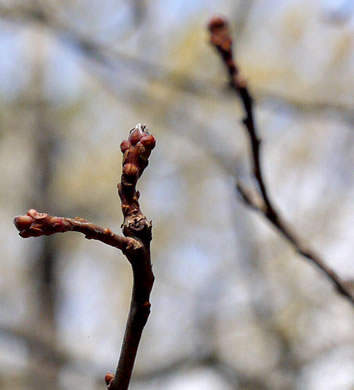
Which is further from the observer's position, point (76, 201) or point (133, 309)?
point (76, 201)

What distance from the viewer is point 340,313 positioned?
4.12 meters

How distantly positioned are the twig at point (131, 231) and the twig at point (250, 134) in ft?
1.88

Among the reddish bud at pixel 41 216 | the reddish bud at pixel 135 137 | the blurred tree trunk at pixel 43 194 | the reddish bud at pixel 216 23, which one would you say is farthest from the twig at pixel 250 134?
the blurred tree trunk at pixel 43 194

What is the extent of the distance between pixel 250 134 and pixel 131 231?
66 cm

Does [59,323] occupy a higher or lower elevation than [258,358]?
higher

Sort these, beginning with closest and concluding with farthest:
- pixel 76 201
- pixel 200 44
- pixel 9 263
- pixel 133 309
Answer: pixel 133 309
pixel 200 44
pixel 76 201
pixel 9 263

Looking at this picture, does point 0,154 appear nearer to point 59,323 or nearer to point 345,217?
point 59,323

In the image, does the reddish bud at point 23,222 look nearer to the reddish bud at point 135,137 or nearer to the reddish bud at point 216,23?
the reddish bud at point 135,137

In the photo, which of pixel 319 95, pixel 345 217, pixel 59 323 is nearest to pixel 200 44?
pixel 319 95

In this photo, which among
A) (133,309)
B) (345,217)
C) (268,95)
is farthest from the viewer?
(345,217)

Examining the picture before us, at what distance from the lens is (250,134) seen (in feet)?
4.18

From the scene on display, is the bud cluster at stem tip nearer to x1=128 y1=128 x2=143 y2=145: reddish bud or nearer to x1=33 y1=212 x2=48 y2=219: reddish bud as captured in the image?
x1=128 y1=128 x2=143 y2=145: reddish bud

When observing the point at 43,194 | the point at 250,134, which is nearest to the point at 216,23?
the point at 250,134

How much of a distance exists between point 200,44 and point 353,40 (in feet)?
5.64
